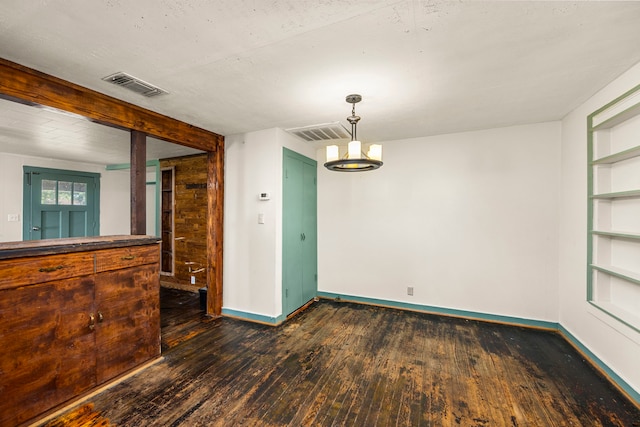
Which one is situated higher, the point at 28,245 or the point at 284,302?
the point at 28,245

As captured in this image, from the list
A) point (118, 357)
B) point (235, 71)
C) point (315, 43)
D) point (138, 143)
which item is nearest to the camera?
point (315, 43)

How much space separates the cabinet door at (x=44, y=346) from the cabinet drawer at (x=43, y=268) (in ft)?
0.14

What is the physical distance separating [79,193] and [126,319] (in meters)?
5.10

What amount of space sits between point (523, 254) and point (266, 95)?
3.62 metres

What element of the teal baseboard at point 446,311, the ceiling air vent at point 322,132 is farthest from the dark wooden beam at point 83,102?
the teal baseboard at point 446,311

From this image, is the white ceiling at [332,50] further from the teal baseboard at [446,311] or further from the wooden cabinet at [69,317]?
the teal baseboard at [446,311]

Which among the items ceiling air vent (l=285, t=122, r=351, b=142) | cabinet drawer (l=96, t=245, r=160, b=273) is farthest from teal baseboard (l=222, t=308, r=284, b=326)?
ceiling air vent (l=285, t=122, r=351, b=142)

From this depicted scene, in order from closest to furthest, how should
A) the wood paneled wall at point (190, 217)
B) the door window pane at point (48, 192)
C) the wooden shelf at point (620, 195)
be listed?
the wooden shelf at point (620, 195) → the wood paneled wall at point (190, 217) → the door window pane at point (48, 192)

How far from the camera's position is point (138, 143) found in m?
2.84

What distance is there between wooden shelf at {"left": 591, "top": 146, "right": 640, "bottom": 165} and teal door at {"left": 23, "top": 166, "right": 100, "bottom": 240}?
327 inches

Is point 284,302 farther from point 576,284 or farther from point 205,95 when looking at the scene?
point 576,284

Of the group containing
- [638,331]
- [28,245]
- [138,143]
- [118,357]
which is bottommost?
[118,357]

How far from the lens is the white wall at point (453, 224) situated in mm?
3484

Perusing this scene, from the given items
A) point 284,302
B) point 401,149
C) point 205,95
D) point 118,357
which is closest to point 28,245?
point 118,357
